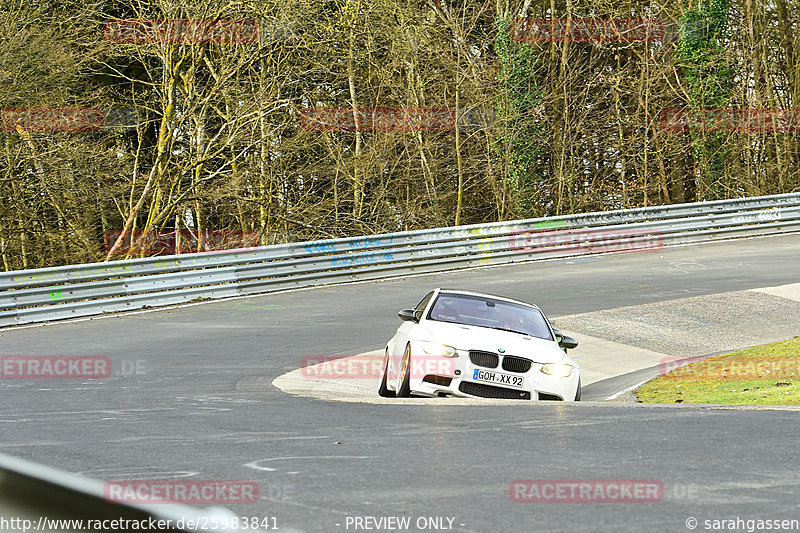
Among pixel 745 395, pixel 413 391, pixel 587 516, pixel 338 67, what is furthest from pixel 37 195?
pixel 587 516

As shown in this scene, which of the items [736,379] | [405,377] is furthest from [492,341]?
[736,379]

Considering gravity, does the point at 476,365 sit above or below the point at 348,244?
below

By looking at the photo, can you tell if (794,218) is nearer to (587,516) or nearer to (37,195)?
(37,195)

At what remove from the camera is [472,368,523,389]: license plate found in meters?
10.3

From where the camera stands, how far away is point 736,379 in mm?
12914

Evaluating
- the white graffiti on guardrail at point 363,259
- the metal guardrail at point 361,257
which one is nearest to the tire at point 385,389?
the metal guardrail at point 361,257

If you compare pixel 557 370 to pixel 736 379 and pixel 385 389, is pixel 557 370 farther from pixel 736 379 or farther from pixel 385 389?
pixel 736 379

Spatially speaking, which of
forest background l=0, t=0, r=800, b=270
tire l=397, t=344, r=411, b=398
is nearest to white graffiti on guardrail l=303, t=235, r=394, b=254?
forest background l=0, t=0, r=800, b=270

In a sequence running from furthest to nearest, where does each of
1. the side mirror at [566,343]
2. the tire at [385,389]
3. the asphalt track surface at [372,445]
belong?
the side mirror at [566,343], the tire at [385,389], the asphalt track surface at [372,445]

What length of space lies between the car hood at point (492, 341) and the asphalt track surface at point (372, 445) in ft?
3.83

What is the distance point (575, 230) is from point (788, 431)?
19.1 m

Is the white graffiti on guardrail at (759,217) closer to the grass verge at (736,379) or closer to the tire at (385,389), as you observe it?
the grass verge at (736,379)

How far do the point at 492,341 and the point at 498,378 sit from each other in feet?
1.36

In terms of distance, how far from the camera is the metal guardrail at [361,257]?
18375mm
